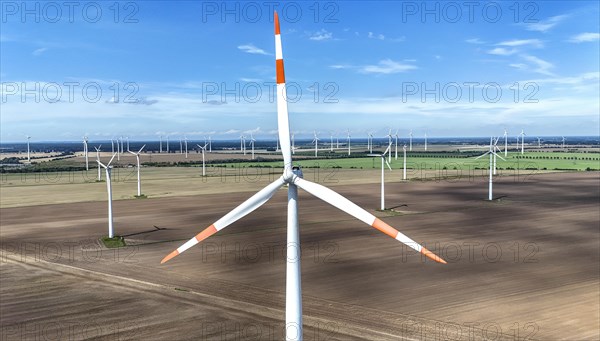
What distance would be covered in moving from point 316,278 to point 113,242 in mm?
27829

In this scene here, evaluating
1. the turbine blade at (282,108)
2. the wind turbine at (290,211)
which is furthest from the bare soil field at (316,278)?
the turbine blade at (282,108)

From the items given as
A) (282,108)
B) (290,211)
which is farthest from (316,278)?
(282,108)

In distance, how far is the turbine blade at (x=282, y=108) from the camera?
1853cm

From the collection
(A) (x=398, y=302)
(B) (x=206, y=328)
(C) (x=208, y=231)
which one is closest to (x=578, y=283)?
(A) (x=398, y=302)

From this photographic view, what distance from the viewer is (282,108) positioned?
2016 cm

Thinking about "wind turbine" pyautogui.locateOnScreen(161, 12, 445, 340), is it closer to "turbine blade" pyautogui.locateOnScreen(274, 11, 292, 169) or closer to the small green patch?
"turbine blade" pyautogui.locateOnScreen(274, 11, 292, 169)

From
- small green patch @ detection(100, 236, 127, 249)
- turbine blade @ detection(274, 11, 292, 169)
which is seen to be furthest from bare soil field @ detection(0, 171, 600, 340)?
turbine blade @ detection(274, 11, 292, 169)

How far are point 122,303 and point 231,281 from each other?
904 cm

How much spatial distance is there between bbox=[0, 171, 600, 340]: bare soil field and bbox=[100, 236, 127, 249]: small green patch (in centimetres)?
130

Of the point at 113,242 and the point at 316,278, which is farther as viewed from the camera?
the point at 113,242

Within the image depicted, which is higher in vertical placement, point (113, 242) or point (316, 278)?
point (113, 242)

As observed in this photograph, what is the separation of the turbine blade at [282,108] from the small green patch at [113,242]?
139 ft

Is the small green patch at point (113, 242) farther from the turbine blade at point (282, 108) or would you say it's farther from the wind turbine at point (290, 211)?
the turbine blade at point (282, 108)

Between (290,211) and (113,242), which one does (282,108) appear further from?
(113,242)
